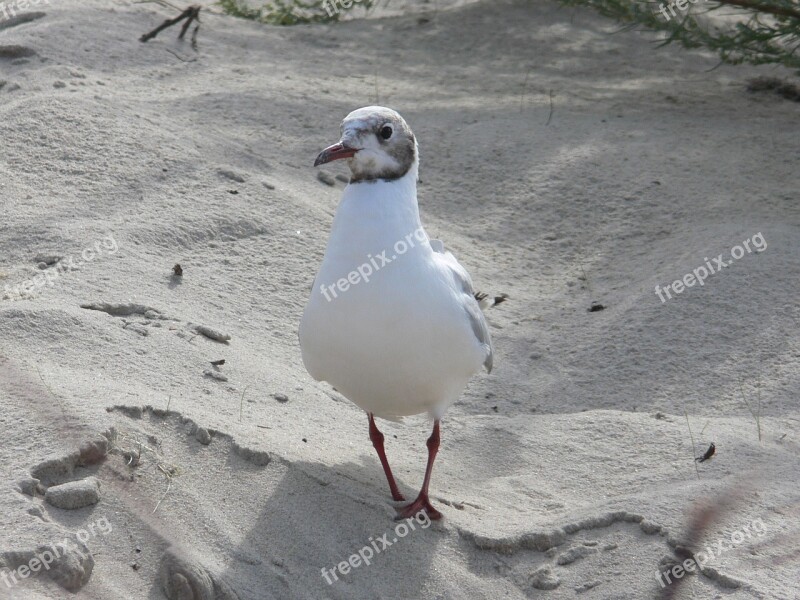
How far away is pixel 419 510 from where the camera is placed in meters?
4.21

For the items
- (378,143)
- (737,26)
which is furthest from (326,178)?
(737,26)

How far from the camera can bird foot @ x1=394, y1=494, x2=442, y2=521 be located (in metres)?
4.18

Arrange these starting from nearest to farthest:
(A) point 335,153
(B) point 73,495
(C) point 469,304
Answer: (B) point 73,495, (A) point 335,153, (C) point 469,304

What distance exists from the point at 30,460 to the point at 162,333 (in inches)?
55.5

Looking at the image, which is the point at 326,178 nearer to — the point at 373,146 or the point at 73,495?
the point at 373,146

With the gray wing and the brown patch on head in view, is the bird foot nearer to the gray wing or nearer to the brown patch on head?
the gray wing

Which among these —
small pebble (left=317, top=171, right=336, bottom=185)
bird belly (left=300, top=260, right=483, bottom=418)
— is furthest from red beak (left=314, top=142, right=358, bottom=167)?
small pebble (left=317, top=171, right=336, bottom=185)

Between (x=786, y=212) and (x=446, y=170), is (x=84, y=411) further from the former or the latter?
(x=786, y=212)

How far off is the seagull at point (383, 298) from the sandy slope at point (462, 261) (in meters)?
0.48

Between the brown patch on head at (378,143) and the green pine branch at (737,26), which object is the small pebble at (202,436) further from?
the green pine branch at (737,26)

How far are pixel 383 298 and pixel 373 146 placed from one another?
2.03ft

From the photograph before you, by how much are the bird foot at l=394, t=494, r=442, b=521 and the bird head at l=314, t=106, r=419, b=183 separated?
1301 mm

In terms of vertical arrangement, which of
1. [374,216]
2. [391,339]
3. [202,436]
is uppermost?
[374,216]

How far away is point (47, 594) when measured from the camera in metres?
3.26
